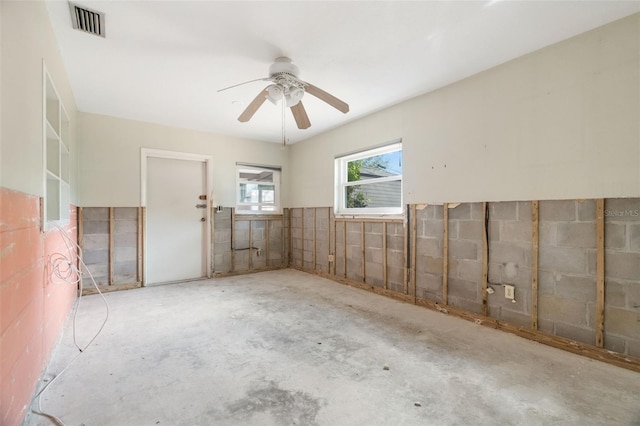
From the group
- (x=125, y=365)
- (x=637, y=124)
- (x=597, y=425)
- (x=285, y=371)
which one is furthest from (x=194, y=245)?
(x=637, y=124)

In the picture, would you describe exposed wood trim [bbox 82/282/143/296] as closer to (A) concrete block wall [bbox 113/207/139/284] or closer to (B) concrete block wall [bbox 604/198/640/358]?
(A) concrete block wall [bbox 113/207/139/284]

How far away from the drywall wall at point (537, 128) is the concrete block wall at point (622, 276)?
0.15 meters

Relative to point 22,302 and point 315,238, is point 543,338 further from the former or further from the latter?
point 22,302

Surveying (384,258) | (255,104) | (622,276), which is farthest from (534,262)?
(255,104)

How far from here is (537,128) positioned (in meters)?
2.54

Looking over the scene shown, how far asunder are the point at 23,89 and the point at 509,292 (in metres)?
3.85

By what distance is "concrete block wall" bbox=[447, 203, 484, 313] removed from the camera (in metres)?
2.97

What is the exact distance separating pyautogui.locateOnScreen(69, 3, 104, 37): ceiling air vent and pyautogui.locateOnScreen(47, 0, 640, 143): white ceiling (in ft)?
0.16

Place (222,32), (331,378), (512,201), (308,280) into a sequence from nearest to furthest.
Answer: (331,378), (222,32), (512,201), (308,280)

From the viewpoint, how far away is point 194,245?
494 centimetres

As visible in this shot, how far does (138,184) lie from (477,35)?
4.68 meters

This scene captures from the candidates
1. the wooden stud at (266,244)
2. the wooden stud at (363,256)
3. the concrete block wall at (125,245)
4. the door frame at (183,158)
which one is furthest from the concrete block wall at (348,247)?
the concrete block wall at (125,245)

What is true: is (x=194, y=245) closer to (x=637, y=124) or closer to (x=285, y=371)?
(x=285, y=371)

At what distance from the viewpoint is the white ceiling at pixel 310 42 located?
2043 mm
